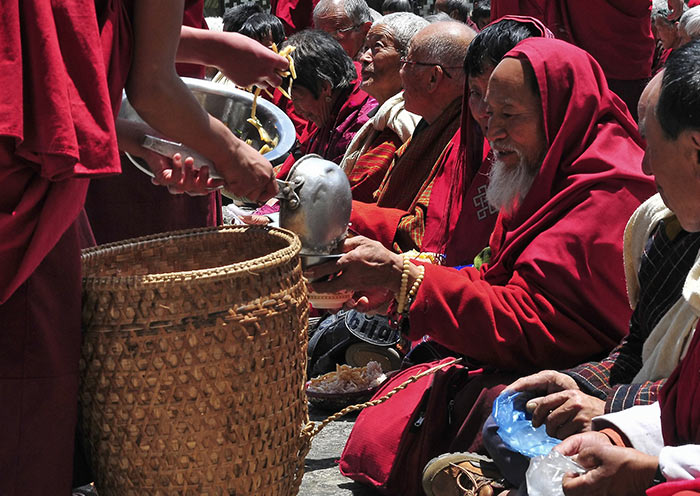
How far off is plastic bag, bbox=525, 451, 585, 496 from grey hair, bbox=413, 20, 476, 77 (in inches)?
102

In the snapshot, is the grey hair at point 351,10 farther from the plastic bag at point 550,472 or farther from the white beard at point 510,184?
the plastic bag at point 550,472

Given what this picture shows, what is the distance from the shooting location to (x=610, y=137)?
114 inches

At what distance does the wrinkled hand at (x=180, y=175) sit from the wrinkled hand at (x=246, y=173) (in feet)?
0.12

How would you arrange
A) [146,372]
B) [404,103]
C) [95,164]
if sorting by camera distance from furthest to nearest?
[404,103]
[146,372]
[95,164]

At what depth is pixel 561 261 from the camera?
2750mm

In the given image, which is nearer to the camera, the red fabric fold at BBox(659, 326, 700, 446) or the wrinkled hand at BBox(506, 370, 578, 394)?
the red fabric fold at BBox(659, 326, 700, 446)

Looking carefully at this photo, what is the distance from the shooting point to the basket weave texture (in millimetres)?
2014

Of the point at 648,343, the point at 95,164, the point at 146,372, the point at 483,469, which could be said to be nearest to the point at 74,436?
the point at 146,372

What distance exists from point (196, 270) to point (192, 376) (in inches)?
12.6

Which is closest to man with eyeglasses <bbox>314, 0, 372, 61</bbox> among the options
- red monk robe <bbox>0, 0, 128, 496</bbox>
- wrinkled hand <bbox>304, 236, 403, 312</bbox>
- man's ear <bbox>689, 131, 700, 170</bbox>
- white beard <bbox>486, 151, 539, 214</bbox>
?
white beard <bbox>486, 151, 539, 214</bbox>

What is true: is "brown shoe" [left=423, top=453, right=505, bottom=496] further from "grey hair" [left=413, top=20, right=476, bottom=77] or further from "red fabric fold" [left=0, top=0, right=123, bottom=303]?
"grey hair" [left=413, top=20, right=476, bottom=77]

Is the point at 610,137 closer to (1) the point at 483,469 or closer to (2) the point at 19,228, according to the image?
(1) the point at 483,469

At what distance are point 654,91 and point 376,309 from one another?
4.03 feet

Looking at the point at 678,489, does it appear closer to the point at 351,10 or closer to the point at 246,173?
the point at 246,173
